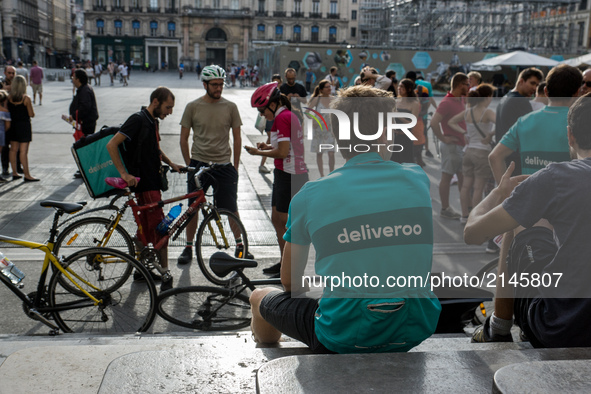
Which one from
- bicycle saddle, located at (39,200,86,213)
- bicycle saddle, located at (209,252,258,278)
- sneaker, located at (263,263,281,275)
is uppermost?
bicycle saddle, located at (39,200,86,213)

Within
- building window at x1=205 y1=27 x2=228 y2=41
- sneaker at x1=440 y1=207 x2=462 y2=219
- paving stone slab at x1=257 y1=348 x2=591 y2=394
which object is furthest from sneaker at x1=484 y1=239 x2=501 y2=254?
building window at x1=205 y1=27 x2=228 y2=41

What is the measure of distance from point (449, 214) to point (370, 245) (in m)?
5.60

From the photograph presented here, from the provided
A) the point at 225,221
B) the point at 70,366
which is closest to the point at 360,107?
the point at 70,366

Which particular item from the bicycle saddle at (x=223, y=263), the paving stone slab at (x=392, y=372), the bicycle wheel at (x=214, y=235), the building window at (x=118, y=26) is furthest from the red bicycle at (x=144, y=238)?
the building window at (x=118, y=26)

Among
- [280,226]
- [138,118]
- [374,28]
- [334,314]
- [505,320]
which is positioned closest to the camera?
[334,314]

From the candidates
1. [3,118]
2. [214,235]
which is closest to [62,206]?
[214,235]

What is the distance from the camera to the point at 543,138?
441 cm

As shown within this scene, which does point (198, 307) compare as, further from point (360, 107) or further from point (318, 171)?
point (318, 171)

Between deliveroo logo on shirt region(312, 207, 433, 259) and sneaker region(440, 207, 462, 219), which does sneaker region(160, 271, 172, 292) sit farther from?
sneaker region(440, 207, 462, 219)

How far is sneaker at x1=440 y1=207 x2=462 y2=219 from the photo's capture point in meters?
7.72

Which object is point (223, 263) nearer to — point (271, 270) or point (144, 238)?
point (144, 238)

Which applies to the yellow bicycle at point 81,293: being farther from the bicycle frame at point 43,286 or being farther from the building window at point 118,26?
the building window at point 118,26

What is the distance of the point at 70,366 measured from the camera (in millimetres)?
2723

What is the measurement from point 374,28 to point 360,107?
6080 cm
